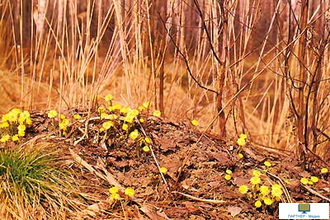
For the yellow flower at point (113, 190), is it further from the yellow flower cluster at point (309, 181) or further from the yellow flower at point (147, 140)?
the yellow flower cluster at point (309, 181)

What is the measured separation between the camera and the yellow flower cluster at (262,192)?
6.55 ft

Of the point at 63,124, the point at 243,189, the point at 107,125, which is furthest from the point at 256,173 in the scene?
the point at 63,124

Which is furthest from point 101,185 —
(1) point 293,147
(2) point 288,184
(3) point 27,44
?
(3) point 27,44

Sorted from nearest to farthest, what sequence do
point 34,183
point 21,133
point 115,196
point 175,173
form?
point 115,196 < point 34,183 < point 175,173 < point 21,133

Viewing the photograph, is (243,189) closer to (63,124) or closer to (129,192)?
(129,192)

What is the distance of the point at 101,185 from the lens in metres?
2.13

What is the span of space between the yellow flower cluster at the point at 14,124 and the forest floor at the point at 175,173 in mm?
74

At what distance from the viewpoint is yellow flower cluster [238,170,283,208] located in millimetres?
1995

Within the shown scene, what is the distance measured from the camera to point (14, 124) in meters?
2.35

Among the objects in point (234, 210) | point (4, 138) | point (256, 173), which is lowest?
point (234, 210)

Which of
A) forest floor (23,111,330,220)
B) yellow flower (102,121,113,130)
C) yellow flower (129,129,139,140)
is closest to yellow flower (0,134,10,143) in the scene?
forest floor (23,111,330,220)

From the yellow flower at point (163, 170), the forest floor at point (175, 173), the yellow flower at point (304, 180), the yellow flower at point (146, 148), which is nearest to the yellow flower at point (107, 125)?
the forest floor at point (175, 173)

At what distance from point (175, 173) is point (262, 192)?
36cm

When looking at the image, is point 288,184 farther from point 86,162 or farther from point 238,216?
point 86,162
